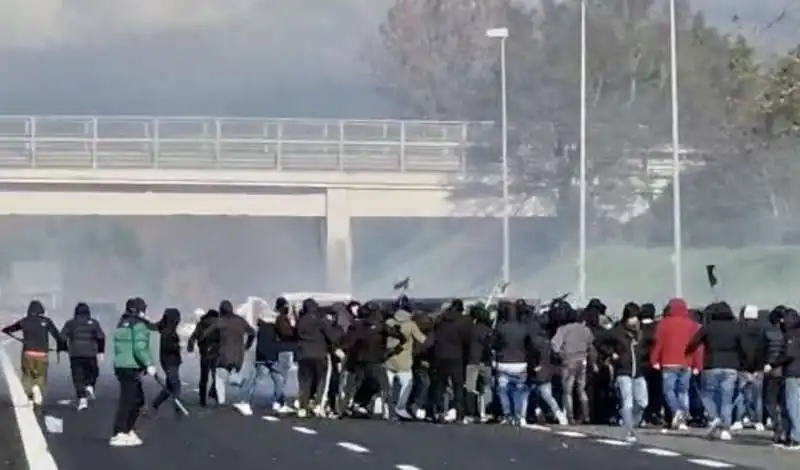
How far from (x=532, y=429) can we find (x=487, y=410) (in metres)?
2.32

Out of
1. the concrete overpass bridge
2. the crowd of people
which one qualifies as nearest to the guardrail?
the concrete overpass bridge

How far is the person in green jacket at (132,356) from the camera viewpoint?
24391 millimetres

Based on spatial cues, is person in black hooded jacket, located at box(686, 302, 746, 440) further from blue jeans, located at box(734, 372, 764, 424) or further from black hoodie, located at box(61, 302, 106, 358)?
black hoodie, located at box(61, 302, 106, 358)

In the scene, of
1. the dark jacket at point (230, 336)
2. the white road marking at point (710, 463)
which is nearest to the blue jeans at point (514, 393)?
the dark jacket at point (230, 336)

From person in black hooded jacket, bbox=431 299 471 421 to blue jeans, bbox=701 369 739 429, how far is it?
13.0 ft

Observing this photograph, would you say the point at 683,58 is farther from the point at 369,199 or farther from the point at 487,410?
the point at 487,410

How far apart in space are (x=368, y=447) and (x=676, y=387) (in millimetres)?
4871

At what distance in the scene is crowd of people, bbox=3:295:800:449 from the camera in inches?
1013

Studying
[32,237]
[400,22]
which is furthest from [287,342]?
[32,237]

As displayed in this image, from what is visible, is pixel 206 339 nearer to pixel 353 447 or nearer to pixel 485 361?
pixel 485 361

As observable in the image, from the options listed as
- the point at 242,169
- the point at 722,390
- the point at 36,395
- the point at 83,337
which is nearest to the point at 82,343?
the point at 83,337

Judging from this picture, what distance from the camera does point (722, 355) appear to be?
26594mm

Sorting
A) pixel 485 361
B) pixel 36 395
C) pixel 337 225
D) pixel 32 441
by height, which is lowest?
pixel 32 441

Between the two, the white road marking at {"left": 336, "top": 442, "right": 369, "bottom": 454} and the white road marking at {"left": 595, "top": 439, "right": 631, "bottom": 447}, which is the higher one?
the white road marking at {"left": 595, "top": 439, "right": 631, "bottom": 447}
